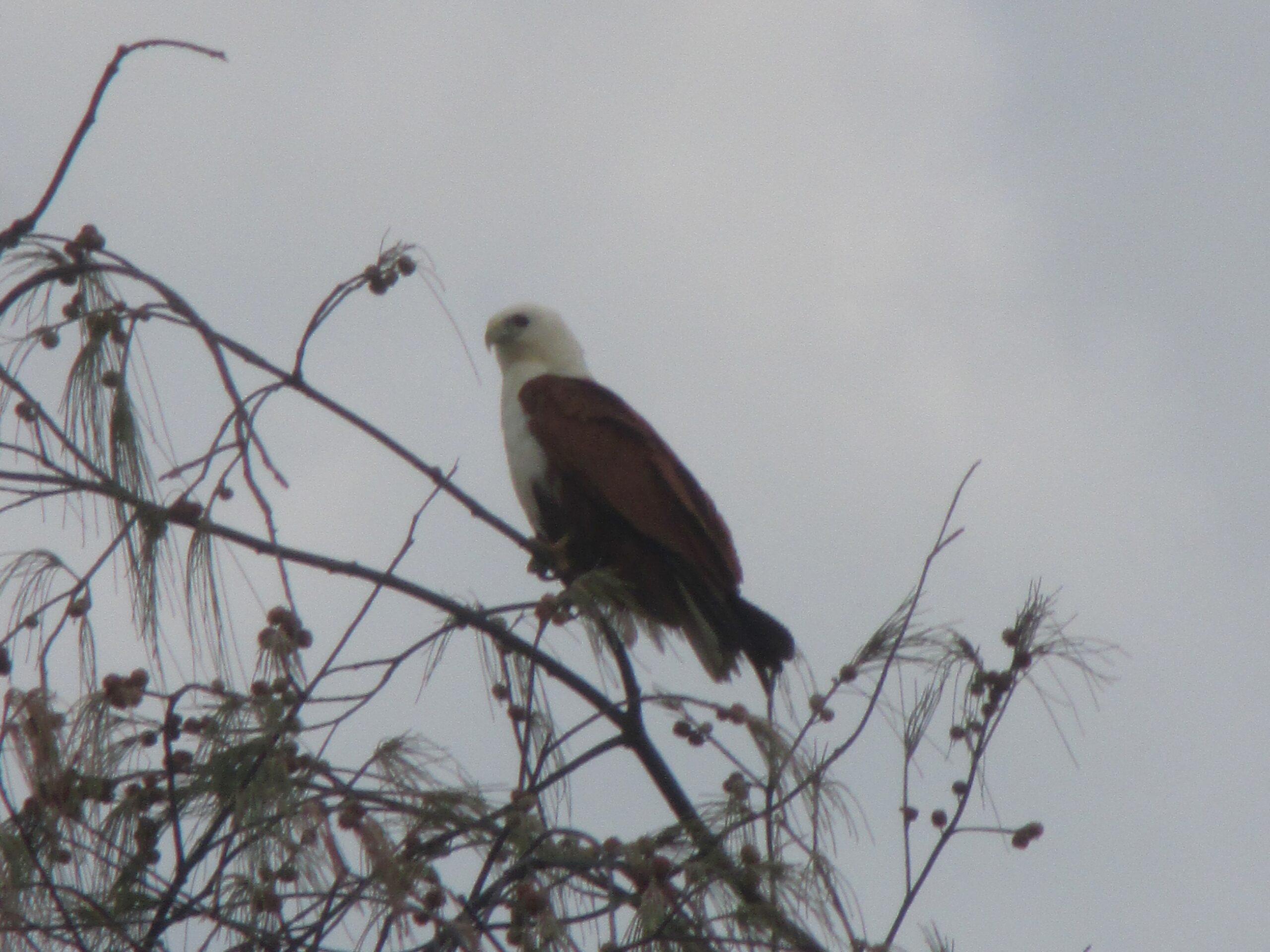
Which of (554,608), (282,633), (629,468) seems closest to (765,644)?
(629,468)

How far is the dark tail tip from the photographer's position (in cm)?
316

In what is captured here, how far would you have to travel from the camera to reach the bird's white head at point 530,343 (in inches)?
176

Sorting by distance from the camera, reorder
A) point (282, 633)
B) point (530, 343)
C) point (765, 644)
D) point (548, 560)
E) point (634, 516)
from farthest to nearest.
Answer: point (530, 343) → point (634, 516) → point (765, 644) → point (548, 560) → point (282, 633)

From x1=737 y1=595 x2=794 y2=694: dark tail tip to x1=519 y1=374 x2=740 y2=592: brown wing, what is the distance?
18cm

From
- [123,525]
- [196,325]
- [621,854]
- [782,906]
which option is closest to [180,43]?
[196,325]

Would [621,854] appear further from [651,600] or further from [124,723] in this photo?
[651,600]

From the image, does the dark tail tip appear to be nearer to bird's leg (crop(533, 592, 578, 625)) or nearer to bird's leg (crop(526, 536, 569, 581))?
bird's leg (crop(526, 536, 569, 581))

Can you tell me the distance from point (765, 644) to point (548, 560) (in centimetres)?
61

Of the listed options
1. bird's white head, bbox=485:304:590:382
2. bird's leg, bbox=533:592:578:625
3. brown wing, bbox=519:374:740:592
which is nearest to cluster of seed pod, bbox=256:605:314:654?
bird's leg, bbox=533:592:578:625

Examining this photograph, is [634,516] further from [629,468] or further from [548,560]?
[548,560]

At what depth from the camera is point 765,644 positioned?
318 cm

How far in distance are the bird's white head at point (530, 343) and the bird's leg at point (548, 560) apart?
1199 millimetres

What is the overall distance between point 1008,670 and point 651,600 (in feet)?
4.64

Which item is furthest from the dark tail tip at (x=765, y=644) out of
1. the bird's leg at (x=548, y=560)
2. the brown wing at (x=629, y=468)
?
the bird's leg at (x=548, y=560)
